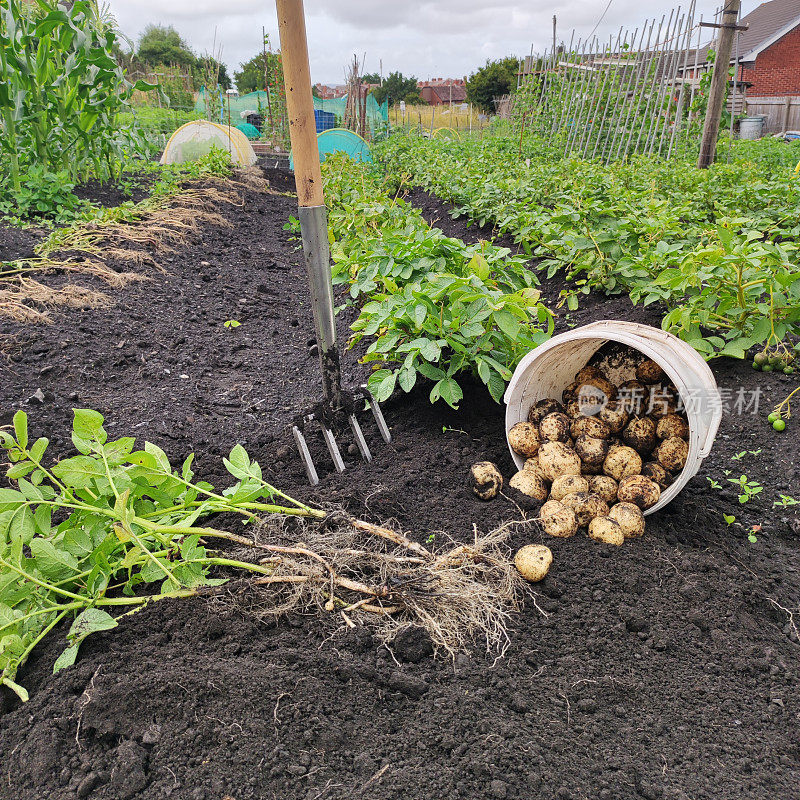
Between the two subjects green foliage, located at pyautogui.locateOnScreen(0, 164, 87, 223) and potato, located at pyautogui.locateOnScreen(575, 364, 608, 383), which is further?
green foliage, located at pyautogui.locateOnScreen(0, 164, 87, 223)

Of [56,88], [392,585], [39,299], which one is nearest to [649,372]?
[392,585]

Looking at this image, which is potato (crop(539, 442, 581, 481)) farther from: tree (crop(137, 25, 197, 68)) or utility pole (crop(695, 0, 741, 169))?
tree (crop(137, 25, 197, 68))

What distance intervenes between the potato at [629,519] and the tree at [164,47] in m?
53.5

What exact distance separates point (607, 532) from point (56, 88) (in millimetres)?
7791

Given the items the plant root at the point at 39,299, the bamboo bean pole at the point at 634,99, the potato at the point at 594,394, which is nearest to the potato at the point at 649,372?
the potato at the point at 594,394

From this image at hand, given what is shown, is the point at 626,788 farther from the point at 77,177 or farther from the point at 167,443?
the point at 77,177

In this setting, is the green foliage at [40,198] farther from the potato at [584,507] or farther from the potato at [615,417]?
the potato at [584,507]

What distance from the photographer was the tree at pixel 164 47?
161 feet

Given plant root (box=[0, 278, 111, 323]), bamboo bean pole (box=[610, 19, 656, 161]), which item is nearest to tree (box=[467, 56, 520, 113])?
bamboo bean pole (box=[610, 19, 656, 161])

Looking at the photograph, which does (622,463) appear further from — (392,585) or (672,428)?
(392,585)

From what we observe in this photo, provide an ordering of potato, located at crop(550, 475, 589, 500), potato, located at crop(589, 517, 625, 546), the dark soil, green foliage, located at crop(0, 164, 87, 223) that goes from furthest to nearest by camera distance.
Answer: green foliage, located at crop(0, 164, 87, 223) < potato, located at crop(550, 475, 589, 500) < potato, located at crop(589, 517, 625, 546) < the dark soil

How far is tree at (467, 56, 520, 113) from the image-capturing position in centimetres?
2955

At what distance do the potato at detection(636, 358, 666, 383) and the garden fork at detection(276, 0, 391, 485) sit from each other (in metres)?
1.06

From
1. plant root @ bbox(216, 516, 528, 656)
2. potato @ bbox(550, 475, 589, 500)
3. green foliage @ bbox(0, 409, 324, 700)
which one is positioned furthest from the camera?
potato @ bbox(550, 475, 589, 500)
